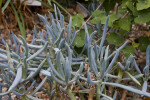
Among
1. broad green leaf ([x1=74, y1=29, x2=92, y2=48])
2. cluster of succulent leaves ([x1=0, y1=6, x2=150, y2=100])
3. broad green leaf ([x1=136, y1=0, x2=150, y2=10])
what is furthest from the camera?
broad green leaf ([x1=74, y1=29, x2=92, y2=48])

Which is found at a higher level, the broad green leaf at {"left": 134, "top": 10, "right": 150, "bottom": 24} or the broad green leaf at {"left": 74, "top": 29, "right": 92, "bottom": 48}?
the broad green leaf at {"left": 134, "top": 10, "right": 150, "bottom": 24}

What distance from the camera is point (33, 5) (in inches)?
72.1

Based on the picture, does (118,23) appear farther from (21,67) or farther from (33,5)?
(33,5)

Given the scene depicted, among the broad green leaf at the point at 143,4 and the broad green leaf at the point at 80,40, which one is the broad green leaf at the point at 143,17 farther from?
the broad green leaf at the point at 80,40

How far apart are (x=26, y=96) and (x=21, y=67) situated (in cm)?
11

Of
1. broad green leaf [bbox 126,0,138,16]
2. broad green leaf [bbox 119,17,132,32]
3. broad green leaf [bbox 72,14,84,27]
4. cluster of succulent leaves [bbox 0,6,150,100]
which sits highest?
broad green leaf [bbox 126,0,138,16]

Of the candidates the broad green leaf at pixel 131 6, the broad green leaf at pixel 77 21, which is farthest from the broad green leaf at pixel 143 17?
the broad green leaf at pixel 77 21

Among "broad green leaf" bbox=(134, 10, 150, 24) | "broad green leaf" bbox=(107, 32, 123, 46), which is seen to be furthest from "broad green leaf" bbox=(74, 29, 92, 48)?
"broad green leaf" bbox=(134, 10, 150, 24)

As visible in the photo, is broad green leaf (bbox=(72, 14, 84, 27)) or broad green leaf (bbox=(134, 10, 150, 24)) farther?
broad green leaf (bbox=(72, 14, 84, 27))

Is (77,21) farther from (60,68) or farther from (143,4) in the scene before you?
(60,68)

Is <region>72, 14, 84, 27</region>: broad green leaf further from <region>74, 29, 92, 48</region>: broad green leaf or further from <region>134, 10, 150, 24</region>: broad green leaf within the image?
<region>134, 10, 150, 24</region>: broad green leaf

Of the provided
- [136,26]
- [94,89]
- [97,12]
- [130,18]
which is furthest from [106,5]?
[136,26]

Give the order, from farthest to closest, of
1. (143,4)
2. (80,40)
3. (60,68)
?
(80,40) < (143,4) < (60,68)

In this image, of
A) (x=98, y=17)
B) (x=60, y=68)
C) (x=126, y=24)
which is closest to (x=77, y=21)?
(x=98, y=17)
